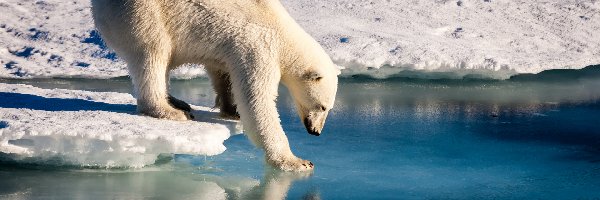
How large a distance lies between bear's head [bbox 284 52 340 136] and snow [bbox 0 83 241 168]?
48 cm

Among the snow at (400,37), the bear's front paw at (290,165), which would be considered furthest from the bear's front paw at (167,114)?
the snow at (400,37)

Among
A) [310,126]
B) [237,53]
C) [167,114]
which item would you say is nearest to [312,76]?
[310,126]

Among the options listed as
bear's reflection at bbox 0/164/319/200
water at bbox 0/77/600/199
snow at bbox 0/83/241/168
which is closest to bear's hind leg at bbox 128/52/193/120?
snow at bbox 0/83/241/168

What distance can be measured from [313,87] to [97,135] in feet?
4.92

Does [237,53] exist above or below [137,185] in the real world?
above

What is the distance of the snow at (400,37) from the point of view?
9.80 meters

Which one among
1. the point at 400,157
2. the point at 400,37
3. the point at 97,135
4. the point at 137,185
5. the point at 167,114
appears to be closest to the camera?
the point at 97,135

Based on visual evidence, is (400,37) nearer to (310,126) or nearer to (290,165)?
(310,126)

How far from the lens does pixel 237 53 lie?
18.8 feet

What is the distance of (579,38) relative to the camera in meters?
11.1

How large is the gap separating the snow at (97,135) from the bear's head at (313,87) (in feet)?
1.58

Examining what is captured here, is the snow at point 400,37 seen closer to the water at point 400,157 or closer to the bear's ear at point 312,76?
the water at point 400,157

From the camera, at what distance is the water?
5.23 meters

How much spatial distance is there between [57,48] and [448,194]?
6427 mm
